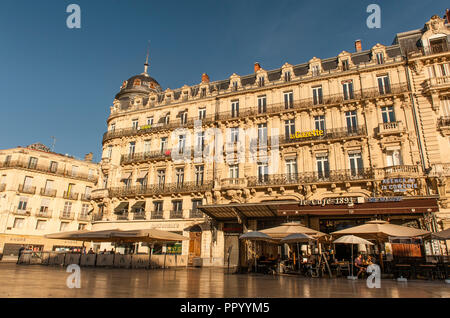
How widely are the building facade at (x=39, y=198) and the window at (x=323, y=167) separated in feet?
84.8

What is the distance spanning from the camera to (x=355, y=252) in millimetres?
20000

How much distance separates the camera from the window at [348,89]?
2402 cm

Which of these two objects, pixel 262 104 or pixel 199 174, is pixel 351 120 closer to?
pixel 262 104

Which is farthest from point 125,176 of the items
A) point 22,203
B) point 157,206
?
point 22,203

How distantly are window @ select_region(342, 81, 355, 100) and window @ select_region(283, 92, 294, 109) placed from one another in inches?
166

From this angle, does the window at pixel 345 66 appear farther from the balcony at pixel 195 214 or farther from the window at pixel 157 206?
the window at pixel 157 206

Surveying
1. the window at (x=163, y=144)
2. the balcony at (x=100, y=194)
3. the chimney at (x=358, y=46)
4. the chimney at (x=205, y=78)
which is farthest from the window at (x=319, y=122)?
the balcony at (x=100, y=194)

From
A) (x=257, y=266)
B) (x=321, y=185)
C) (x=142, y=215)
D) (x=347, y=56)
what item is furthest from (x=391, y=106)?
(x=142, y=215)

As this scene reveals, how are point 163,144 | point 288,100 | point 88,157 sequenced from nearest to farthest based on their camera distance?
point 288,100 → point 163,144 → point 88,157

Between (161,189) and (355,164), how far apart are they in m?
16.6

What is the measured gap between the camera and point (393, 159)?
21547 mm

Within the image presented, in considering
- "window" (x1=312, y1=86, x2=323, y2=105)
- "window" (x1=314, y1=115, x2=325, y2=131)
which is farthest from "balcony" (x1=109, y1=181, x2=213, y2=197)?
"window" (x1=312, y1=86, x2=323, y2=105)

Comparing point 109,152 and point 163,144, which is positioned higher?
point 163,144

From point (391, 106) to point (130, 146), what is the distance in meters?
24.2
